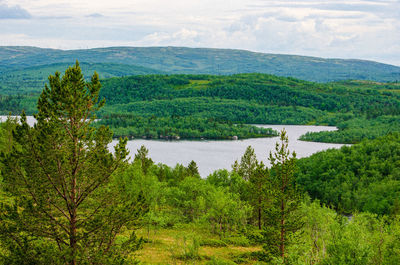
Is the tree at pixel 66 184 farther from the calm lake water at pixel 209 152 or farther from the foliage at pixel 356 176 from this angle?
the calm lake water at pixel 209 152

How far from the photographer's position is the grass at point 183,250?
39875 millimetres

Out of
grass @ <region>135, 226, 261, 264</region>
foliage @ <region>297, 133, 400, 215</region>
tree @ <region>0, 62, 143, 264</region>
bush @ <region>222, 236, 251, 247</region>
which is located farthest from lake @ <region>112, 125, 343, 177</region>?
tree @ <region>0, 62, 143, 264</region>

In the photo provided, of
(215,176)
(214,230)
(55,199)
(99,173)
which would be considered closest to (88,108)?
(99,173)

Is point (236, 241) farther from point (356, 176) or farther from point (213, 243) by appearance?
point (356, 176)

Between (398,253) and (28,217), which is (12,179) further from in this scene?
(398,253)

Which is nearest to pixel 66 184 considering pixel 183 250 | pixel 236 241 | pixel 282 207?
pixel 282 207

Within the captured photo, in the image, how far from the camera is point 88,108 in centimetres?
2220

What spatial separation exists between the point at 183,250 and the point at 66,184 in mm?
23245

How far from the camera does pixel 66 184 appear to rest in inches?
842

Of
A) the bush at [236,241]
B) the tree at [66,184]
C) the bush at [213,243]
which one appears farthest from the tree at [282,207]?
the bush at [236,241]

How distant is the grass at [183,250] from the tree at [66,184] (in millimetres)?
16900

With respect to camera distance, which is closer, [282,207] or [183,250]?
[282,207]

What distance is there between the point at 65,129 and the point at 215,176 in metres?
70.2

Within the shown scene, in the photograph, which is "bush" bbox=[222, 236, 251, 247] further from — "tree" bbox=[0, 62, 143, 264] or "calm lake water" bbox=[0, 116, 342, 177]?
"calm lake water" bbox=[0, 116, 342, 177]
